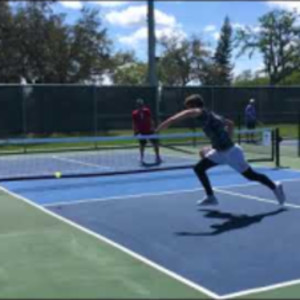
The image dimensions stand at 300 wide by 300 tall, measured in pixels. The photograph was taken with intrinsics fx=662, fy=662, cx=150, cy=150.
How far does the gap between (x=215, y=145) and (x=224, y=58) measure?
5125cm

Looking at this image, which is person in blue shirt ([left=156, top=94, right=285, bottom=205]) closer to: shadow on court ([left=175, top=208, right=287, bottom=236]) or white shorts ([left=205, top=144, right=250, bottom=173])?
white shorts ([left=205, top=144, right=250, bottom=173])

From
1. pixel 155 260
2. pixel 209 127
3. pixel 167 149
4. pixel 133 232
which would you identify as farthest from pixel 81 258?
pixel 167 149

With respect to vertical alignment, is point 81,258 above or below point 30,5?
below

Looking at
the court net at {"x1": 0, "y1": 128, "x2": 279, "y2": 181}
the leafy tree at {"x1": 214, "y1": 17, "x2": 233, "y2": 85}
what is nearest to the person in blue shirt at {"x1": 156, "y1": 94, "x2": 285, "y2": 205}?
Result: the court net at {"x1": 0, "y1": 128, "x2": 279, "y2": 181}

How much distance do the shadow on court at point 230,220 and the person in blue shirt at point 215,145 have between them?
0.47 m

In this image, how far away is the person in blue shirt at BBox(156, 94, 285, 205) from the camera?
9.38 meters

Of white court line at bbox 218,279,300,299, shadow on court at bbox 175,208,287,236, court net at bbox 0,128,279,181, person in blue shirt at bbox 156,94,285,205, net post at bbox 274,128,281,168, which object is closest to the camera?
white court line at bbox 218,279,300,299

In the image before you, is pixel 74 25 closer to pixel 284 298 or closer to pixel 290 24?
pixel 290 24

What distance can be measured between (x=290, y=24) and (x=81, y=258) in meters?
43.0

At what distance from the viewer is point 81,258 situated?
22.5ft

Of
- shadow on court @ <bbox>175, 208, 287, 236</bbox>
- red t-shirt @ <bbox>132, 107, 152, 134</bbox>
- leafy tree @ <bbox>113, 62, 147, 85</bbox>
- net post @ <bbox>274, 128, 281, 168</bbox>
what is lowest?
shadow on court @ <bbox>175, 208, 287, 236</bbox>

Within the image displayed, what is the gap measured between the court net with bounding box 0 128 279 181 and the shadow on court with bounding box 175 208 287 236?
4.40 metres

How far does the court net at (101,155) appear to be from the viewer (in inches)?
A: 584

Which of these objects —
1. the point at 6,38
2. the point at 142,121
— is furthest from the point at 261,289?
the point at 6,38
